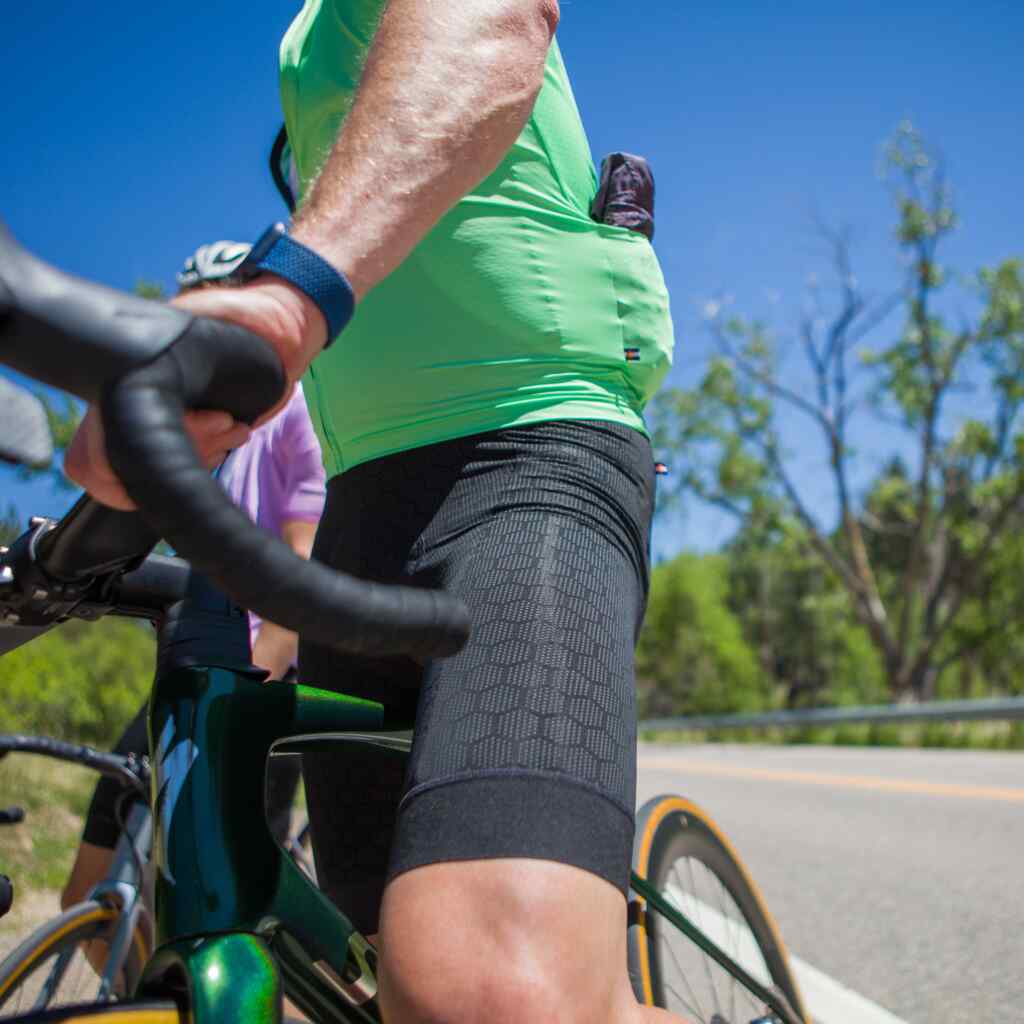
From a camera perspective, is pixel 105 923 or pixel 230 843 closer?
pixel 230 843

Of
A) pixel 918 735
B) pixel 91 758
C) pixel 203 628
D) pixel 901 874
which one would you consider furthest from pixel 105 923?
pixel 918 735

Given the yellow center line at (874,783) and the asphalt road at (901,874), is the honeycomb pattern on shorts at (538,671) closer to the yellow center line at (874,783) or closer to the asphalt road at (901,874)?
the asphalt road at (901,874)

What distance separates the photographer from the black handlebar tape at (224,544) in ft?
2.37

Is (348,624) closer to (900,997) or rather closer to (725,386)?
(900,997)

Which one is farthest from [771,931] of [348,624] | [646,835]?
[348,624]

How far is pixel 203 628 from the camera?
1429 mm

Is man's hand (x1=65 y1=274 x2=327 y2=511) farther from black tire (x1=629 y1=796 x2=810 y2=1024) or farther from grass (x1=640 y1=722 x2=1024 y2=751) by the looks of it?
grass (x1=640 y1=722 x2=1024 y2=751)

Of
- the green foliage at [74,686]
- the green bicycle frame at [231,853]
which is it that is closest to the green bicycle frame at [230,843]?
the green bicycle frame at [231,853]

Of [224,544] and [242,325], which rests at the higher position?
[242,325]

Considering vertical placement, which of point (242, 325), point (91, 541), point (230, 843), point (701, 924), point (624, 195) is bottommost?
point (701, 924)

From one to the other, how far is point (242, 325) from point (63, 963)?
6.99 ft

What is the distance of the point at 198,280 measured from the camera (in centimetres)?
227

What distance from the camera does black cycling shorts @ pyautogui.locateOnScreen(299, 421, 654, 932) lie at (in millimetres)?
1207

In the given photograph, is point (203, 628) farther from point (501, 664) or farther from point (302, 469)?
point (302, 469)
